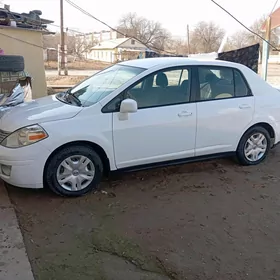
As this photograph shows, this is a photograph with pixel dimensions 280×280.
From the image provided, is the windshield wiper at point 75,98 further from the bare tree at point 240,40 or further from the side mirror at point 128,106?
the bare tree at point 240,40

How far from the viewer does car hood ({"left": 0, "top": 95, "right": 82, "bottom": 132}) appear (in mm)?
3836

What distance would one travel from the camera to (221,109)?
4711 millimetres

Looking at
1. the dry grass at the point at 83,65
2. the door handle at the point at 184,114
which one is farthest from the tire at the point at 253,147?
the dry grass at the point at 83,65

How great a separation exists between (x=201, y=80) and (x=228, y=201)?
5.44 feet

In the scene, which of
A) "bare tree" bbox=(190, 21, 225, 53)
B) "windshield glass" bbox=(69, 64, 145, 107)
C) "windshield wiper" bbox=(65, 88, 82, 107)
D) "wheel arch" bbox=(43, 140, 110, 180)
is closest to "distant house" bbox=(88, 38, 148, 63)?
"bare tree" bbox=(190, 21, 225, 53)

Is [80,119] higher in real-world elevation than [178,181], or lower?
higher

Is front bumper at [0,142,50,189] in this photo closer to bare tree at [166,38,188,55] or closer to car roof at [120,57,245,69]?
car roof at [120,57,245,69]

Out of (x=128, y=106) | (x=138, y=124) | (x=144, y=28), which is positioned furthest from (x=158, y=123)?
(x=144, y=28)

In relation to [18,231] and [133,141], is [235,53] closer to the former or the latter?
[133,141]

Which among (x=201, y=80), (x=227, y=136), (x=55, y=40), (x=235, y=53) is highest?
(x=55, y=40)

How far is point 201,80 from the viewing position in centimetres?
A: 463

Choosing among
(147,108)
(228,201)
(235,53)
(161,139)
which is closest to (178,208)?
(228,201)

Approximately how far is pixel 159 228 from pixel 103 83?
2.14 metres

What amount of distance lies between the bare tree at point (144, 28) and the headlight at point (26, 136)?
51.5 meters
